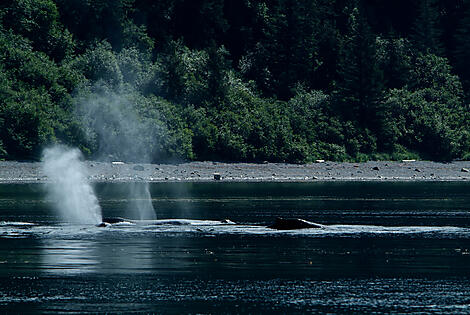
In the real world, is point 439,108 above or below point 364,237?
above

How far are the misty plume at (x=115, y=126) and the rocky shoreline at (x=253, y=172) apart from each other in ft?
4.98

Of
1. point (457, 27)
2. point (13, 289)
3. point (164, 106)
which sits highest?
point (457, 27)

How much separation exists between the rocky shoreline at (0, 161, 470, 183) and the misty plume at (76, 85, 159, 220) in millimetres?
1519

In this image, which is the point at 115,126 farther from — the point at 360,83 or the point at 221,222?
the point at 221,222

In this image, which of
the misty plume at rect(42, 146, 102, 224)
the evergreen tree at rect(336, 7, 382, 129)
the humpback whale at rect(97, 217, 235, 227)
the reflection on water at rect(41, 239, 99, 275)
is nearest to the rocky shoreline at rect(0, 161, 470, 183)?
the evergreen tree at rect(336, 7, 382, 129)

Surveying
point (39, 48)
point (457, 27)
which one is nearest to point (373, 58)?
point (457, 27)

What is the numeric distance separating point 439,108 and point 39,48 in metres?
49.7

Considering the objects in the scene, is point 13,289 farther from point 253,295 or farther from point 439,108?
point 439,108

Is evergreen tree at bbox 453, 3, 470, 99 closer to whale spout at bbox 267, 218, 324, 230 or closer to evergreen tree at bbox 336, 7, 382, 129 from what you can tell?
evergreen tree at bbox 336, 7, 382, 129

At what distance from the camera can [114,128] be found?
104562 mm

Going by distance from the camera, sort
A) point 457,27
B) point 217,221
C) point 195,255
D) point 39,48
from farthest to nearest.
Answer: point 457,27
point 39,48
point 217,221
point 195,255

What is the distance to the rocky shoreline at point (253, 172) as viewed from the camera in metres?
96.6

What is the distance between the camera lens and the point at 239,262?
1451 inches

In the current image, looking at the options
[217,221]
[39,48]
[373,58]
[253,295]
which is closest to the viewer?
[253,295]
